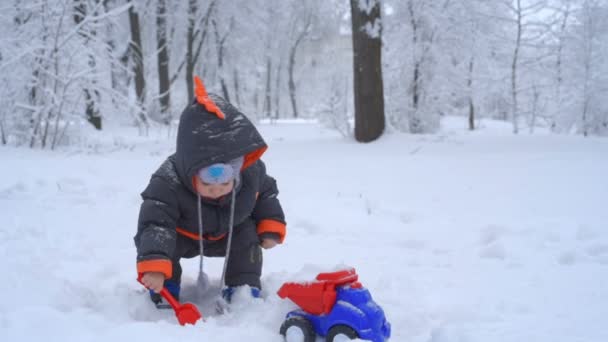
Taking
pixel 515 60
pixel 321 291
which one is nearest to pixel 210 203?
pixel 321 291

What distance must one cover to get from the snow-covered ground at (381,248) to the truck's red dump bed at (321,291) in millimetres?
99

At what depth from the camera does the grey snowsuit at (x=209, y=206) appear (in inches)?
76.0

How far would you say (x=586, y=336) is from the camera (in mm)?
1688

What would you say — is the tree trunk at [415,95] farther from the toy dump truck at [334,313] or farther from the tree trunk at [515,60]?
the toy dump truck at [334,313]

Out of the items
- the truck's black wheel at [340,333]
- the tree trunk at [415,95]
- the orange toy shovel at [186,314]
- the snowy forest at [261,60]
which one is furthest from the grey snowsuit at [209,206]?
the tree trunk at [415,95]

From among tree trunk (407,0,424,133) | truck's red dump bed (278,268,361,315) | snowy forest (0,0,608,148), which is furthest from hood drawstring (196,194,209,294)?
tree trunk (407,0,424,133)

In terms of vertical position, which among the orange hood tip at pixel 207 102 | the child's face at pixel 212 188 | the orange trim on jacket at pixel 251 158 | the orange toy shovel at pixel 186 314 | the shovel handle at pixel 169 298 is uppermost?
the orange hood tip at pixel 207 102

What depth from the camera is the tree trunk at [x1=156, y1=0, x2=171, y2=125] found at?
46.8 ft

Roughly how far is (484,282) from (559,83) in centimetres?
1433

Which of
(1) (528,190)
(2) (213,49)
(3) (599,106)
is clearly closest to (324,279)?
(1) (528,190)

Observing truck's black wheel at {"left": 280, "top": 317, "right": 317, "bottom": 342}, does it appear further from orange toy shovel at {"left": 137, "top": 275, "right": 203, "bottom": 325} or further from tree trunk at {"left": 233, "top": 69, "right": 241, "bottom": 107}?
tree trunk at {"left": 233, "top": 69, "right": 241, "bottom": 107}

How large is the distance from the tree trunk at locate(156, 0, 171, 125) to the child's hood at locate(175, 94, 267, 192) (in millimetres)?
11932

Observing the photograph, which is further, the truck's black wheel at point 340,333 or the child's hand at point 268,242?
the child's hand at point 268,242

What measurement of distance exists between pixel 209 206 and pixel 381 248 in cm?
125
